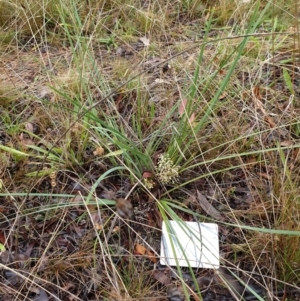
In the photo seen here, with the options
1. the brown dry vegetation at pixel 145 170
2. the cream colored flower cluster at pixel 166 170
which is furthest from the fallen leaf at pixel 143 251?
the cream colored flower cluster at pixel 166 170

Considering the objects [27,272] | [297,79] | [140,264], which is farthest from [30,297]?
[297,79]

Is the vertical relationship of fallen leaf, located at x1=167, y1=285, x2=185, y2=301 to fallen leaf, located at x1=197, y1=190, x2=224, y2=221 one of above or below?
below

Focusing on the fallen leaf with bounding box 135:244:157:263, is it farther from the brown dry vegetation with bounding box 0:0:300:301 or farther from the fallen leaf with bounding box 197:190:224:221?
the fallen leaf with bounding box 197:190:224:221

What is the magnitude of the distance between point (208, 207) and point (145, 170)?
25 centimetres

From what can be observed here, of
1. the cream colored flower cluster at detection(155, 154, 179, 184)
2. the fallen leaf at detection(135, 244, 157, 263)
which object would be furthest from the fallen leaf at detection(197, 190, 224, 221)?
the fallen leaf at detection(135, 244, 157, 263)

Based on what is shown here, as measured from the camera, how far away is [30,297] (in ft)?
4.11

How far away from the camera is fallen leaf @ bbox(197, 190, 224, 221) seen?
140 centimetres

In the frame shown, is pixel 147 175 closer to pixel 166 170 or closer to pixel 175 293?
pixel 166 170

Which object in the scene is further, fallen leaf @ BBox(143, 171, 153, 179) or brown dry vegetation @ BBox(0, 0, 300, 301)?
fallen leaf @ BBox(143, 171, 153, 179)

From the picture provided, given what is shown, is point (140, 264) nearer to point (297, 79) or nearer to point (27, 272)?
point (27, 272)

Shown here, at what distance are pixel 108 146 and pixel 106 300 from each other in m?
0.55

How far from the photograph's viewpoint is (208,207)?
1.42 meters

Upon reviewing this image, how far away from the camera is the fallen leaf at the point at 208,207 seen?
4.61 feet

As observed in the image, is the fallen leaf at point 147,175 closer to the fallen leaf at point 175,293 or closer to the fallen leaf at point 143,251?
the fallen leaf at point 143,251
